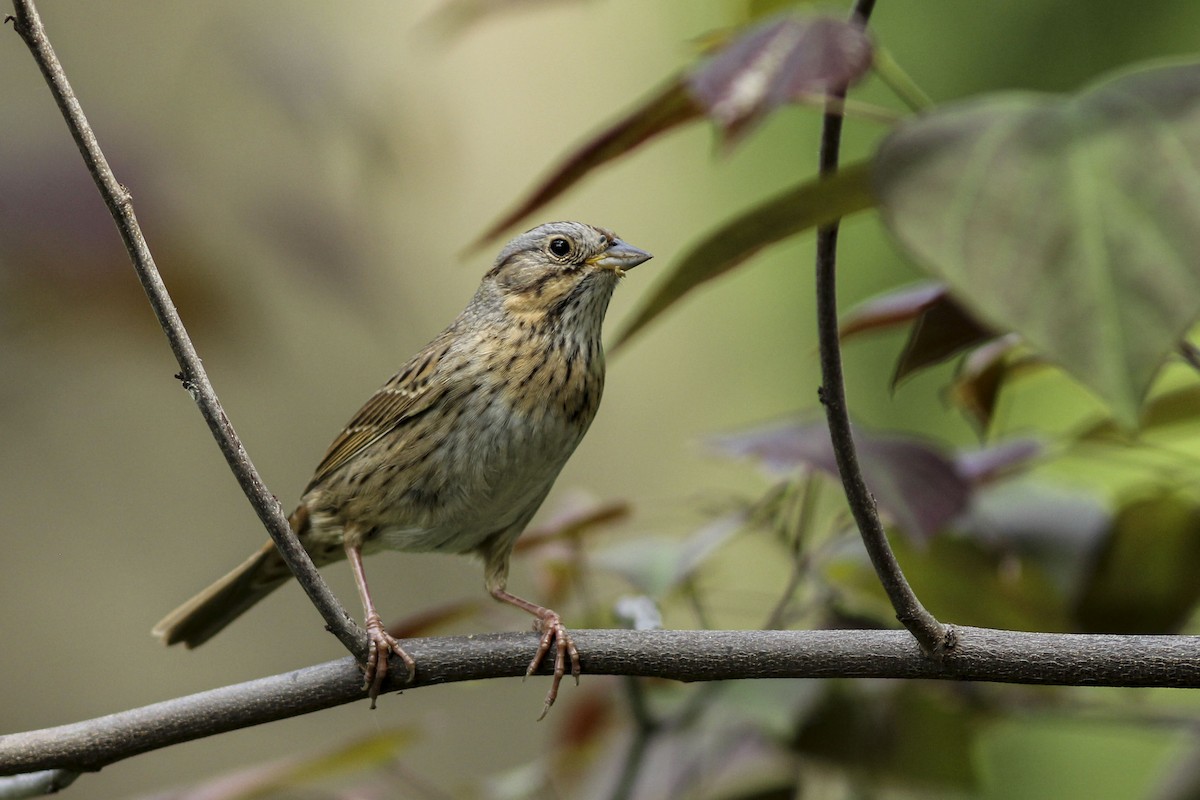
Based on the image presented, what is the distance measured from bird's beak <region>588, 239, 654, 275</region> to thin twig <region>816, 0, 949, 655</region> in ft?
3.49

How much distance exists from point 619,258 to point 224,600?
115 cm

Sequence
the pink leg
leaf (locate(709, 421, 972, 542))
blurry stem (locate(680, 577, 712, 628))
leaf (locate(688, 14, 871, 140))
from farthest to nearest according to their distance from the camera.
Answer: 1. blurry stem (locate(680, 577, 712, 628))
2. leaf (locate(709, 421, 972, 542))
3. the pink leg
4. leaf (locate(688, 14, 871, 140))

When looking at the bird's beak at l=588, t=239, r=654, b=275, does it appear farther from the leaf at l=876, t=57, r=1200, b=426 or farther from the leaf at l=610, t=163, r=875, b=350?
the leaf at l=876, t=57, r=1200, b=426

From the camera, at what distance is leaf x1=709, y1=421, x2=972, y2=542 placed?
5.73 feet

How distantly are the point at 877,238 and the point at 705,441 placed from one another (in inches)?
118

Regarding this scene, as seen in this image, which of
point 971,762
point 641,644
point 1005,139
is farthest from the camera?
point 971,762

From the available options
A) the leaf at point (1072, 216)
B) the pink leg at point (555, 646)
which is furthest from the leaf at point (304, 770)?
the leaf at point (1072, 216)

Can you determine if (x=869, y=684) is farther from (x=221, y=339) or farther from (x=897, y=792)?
(x=221, y=339)

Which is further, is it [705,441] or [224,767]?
[224,767]

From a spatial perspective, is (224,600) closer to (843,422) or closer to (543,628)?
(543,628)

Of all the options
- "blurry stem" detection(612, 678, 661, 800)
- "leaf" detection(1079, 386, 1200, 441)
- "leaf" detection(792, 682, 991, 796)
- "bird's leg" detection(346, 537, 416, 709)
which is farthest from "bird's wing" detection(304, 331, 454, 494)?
"leaf" detection(1079, 386, 1200, 441)

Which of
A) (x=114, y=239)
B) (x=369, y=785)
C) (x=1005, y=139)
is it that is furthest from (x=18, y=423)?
(x=1005, y=139)

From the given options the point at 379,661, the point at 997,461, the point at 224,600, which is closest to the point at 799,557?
the point at 997,461

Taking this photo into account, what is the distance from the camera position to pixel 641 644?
4.92 ft
